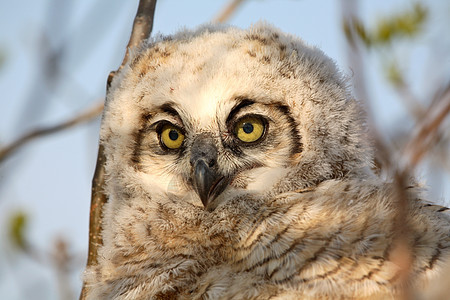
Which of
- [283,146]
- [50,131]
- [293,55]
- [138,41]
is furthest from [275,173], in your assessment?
[50,131]

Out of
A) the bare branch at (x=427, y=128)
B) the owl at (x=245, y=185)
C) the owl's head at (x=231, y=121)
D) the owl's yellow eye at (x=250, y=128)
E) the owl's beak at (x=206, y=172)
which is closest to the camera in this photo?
the bare branch at (x=427, y=128)

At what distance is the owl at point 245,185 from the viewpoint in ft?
6.97

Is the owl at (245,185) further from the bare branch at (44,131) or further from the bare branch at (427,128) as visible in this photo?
the bare branch at (427,128)

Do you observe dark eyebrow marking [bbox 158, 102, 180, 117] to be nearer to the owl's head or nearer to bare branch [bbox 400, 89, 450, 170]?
the owl's head

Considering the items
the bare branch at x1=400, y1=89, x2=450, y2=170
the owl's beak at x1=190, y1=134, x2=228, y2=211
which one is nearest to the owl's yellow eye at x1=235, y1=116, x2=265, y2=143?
the owl's beak at x1=190, y1=134, x2=228, y2=211

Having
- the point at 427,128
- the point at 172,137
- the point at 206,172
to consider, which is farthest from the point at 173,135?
the point at 427,128

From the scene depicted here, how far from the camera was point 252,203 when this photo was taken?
263 centimetres

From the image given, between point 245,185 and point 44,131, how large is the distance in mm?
1387

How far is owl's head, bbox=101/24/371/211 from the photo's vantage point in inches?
111

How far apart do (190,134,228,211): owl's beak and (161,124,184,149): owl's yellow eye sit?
16cm

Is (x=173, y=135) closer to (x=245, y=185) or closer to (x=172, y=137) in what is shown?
(x=172, y=137)

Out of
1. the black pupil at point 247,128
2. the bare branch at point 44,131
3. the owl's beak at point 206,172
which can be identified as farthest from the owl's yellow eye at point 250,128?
the bare branch at point 44,131

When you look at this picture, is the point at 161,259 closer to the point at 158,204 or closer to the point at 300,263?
the point at 158,204

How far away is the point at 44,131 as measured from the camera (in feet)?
11.4
